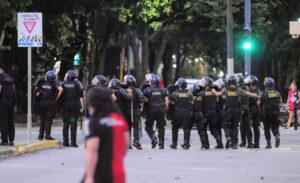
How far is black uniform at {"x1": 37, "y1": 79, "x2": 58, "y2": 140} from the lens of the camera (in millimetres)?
20156

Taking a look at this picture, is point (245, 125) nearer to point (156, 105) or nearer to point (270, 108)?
point (270, 108)

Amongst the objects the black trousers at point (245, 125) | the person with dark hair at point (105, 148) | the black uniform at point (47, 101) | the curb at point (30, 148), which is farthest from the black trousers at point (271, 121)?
the person with dark hair at point (105, 148)

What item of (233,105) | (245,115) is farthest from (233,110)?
(245,115)

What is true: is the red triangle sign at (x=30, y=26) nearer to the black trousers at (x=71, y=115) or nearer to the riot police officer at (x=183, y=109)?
the black trousers at (x=71, y=115)

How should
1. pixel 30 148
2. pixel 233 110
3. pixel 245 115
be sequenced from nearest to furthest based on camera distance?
pixel 30 148
pixel 233 110
pixel 245 115

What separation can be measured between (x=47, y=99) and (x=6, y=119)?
82.4 inches

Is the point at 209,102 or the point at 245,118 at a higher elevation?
the point at 209,102

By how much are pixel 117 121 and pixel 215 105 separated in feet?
44.6

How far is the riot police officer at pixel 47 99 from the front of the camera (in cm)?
2016

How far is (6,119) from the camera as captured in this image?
1833 cm

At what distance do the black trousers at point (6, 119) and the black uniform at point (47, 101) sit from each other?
1730 millimetres

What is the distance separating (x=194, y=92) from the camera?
2020 centimetres

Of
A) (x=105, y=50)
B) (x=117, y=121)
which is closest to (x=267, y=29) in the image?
(x=105, y=50)

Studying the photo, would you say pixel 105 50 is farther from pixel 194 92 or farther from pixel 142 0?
pixel 194 92
